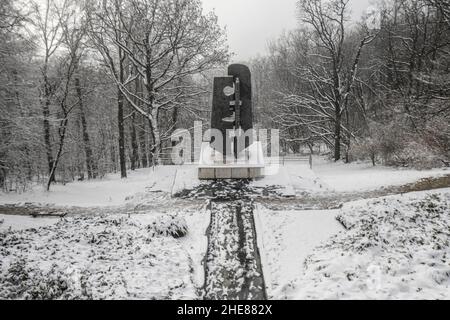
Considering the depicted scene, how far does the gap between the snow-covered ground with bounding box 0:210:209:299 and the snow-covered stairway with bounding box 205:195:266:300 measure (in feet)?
0.86

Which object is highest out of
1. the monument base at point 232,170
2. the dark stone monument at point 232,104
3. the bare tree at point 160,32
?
the bare tree at point 160,32

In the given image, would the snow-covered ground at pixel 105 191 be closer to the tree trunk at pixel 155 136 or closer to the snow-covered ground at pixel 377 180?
the tree trunk at pixel 155 136

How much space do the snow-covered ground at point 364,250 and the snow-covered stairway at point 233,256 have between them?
28 cm

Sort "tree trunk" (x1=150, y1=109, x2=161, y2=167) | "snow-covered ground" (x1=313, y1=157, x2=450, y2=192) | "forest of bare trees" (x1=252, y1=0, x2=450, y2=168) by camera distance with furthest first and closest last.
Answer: "tree trunk" (x1=150, y1=109, x2=161, y2=167)
"forest of bare trees" (x1=252, y1=0, x2=450, y2=168)
"snow-covered ground" (x1=313, y1=157, x2=450, y2=192)

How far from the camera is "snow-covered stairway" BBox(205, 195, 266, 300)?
20.5ft

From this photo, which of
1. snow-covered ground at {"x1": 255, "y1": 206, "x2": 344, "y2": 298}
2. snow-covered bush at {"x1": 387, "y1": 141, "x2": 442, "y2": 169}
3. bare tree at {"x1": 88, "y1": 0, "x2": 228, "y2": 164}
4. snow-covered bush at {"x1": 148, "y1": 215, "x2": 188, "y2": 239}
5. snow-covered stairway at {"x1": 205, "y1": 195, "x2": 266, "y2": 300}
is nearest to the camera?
snow-covered stairway at {"x1": 205, "y1": 195, "x2": 266, "y2": 300}

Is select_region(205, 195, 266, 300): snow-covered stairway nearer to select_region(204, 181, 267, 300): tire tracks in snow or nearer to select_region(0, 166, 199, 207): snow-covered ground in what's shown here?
select_region(204, 181, 267, 300): tire tracks in snow

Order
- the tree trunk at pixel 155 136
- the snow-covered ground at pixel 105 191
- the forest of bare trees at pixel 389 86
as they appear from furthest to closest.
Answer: the tree trunk at pixel 155 136, the forest of bare trees at pixel 389 86, the snow-covered ground at pixel 105 191

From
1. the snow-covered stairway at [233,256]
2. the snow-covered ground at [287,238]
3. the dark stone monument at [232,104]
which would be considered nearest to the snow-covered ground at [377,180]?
the snow-covered ground at [287,238]

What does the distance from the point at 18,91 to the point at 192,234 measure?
35.9 feet

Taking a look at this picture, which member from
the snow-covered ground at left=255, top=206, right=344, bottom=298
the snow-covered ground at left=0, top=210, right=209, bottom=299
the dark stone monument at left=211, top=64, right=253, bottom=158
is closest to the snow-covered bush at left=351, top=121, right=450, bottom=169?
the snow-covered ground at left=255, top=206, right=344, bottom=298

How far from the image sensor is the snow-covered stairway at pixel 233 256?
20.5 feet

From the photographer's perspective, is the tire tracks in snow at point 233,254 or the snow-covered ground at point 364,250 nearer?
the snow-covered ground at point 364,250

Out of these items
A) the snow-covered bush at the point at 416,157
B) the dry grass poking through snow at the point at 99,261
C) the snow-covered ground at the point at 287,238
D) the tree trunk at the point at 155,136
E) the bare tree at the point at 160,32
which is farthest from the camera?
the tree trunk at the point at 155,136
